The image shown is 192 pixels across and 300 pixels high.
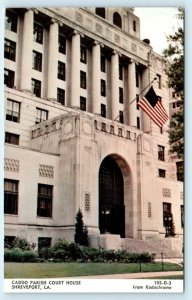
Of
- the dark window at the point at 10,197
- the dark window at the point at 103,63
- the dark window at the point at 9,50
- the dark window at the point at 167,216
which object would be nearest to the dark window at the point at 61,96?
the dark window at the point at 103,63

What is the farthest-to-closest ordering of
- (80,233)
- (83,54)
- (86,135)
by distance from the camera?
1. (83,54)
2. (86,135)
3. (80,233)

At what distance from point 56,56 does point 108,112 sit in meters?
1.65

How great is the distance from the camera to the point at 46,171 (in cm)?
941

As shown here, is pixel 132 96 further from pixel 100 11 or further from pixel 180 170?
pixel 180 170

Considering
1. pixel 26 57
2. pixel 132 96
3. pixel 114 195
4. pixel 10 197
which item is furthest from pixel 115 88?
pixel 10 197

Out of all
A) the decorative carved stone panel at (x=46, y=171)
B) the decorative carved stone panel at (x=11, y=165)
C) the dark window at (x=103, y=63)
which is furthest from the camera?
the dark window at (x=103, y=63)

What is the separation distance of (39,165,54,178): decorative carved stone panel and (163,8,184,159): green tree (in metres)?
2.29

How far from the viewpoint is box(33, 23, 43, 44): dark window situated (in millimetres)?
10344

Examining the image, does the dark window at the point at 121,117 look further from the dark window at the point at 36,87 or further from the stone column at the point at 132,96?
the dark window at the point at 36,87

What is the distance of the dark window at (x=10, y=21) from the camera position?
8329mm

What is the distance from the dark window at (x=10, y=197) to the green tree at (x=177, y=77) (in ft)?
8.93

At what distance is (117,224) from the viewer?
9.95 m

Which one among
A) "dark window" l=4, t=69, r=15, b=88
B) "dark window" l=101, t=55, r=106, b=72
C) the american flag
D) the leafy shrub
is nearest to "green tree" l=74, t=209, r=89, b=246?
the leafy shrub

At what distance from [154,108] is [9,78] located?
2.58 metres
